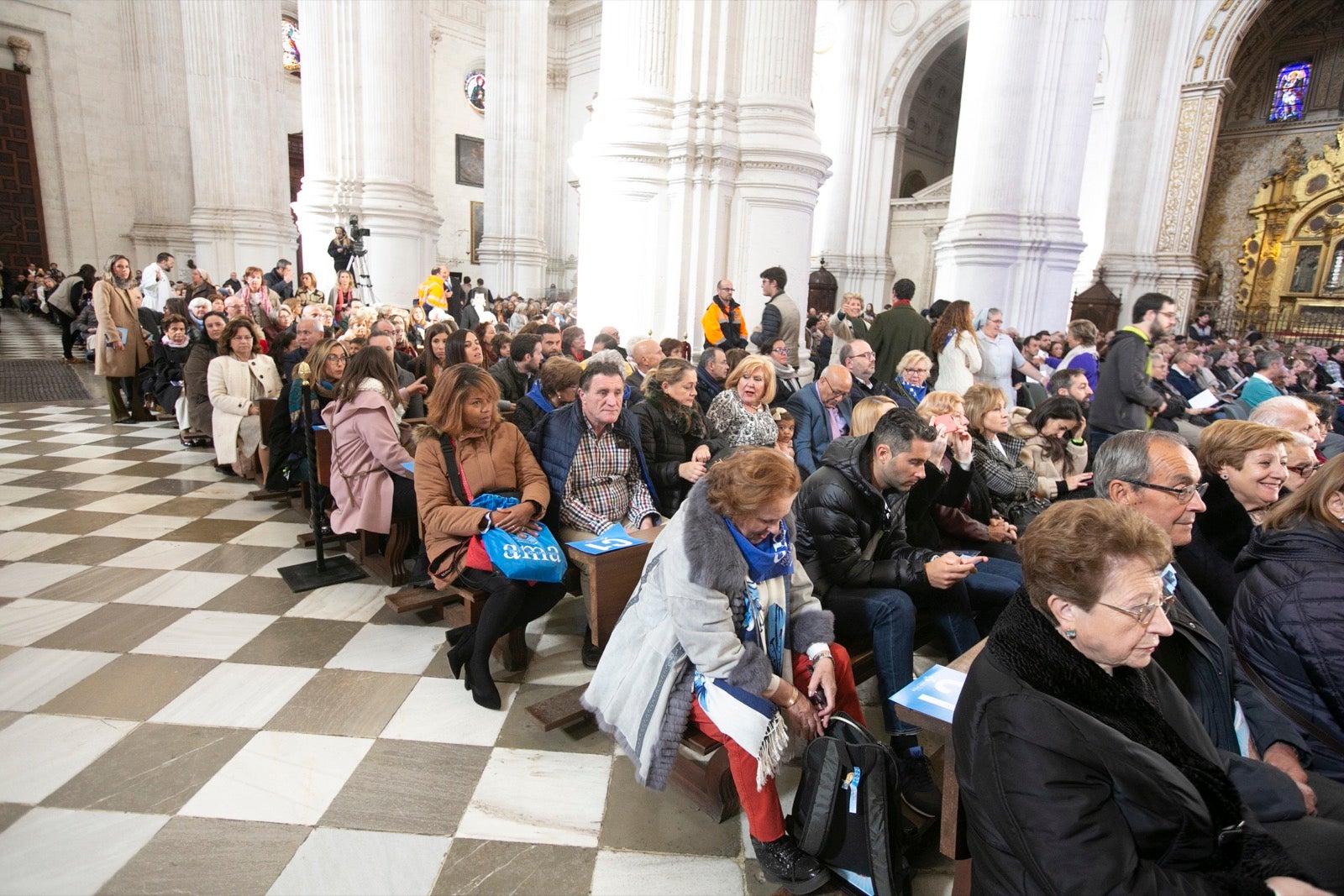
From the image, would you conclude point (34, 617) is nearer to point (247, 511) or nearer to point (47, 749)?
point (47, 749)

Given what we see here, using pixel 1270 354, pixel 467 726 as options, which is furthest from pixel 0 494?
pixel 1270 354

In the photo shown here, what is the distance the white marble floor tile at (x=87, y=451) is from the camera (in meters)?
6.49

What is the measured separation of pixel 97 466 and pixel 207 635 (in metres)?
3.95

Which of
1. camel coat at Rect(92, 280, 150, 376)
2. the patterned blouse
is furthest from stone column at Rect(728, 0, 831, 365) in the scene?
camel coat at Rect(92, 280, 150, 376)

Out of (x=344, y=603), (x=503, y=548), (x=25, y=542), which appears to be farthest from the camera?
(x=25, y=542)

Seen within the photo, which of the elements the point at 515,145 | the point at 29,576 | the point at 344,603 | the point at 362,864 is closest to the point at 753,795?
the point at 362,864

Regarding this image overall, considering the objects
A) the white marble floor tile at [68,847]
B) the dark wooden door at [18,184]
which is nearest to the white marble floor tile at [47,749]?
the white marble floor tile at [68,847]

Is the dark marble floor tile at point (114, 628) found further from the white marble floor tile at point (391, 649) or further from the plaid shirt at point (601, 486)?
the plaid shirt at point (601, 486)

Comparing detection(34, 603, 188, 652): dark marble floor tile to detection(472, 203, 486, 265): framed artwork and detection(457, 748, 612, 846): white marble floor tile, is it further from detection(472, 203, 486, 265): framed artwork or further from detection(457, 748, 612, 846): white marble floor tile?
detection(472, 203, 486, 265): framed artwork

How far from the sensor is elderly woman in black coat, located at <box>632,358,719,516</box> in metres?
3.78

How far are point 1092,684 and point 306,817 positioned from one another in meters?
2.30

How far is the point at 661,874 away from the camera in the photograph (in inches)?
84.0

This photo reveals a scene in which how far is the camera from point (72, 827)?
7.20 feet

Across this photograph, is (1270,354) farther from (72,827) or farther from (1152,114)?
(1152,114)
